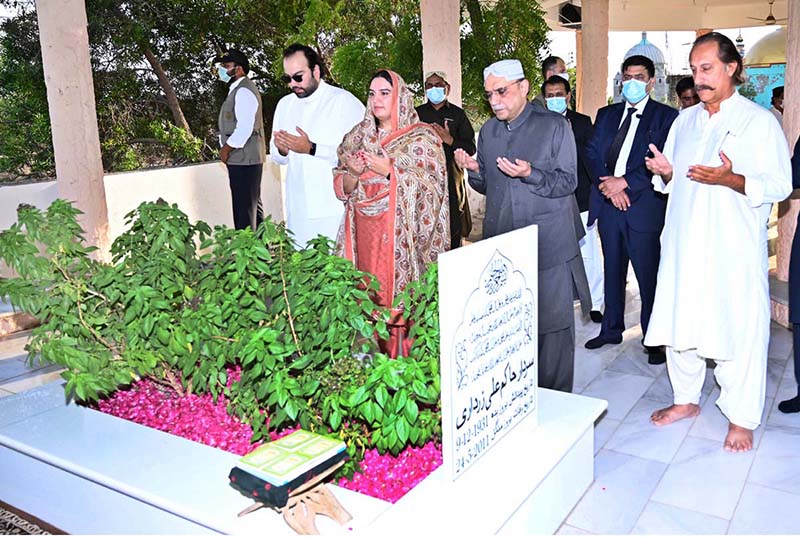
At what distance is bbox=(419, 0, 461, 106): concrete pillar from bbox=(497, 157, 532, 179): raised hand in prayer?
388cm

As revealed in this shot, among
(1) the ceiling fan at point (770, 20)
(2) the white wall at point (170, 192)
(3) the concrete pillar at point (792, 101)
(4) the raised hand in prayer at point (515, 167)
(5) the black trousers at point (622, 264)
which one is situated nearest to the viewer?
(4) the raised hand in prayer at point (515, 167)

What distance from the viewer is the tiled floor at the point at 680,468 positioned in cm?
287

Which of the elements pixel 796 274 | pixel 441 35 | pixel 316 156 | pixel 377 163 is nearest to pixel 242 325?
pixel 377 163

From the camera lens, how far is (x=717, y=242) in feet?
10.8

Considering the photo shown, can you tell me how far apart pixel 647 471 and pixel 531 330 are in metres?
0.96

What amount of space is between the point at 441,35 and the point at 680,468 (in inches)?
193

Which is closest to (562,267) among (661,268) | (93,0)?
(661,268)

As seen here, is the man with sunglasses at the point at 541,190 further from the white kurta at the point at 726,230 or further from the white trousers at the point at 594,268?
the white trousers at the point at 594,268

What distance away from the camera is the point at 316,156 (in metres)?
4.64

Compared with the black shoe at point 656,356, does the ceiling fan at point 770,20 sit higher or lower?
higher

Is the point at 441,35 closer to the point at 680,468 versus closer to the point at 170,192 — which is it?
the point at 170,192

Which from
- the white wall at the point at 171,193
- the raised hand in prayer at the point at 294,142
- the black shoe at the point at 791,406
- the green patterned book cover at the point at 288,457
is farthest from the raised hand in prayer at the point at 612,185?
the white wall at the point at 171,193

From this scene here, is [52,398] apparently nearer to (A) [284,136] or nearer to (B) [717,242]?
(A) [284,136]

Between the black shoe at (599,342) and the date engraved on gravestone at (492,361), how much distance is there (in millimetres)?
2266
